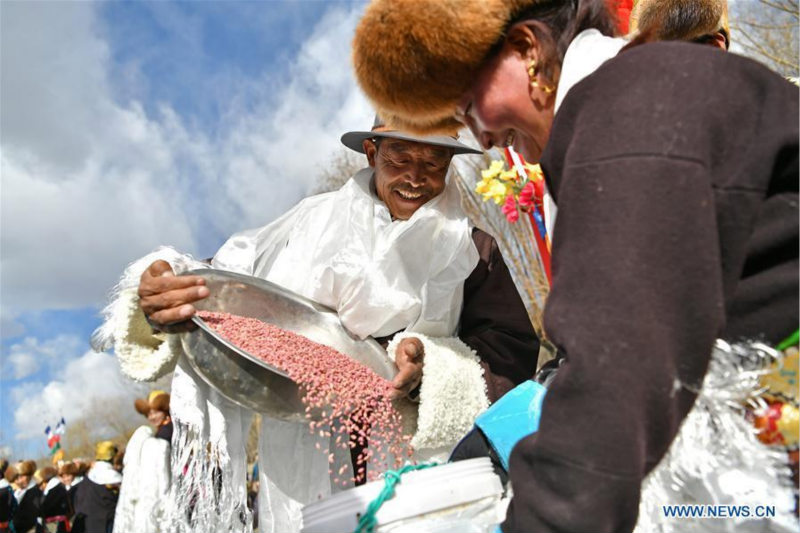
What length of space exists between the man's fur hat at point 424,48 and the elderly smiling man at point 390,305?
3.21 ft

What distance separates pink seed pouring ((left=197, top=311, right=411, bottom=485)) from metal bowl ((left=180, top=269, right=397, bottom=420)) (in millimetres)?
38

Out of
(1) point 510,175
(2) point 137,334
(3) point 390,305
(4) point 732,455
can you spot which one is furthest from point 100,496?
(4) point 732,455

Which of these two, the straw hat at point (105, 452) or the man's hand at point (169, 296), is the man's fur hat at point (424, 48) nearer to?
the man's hand at point (169, 296)

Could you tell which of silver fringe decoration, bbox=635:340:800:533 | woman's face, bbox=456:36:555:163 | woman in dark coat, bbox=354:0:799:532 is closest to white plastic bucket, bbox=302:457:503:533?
woman in dark coat, bbox=354:0:799:532

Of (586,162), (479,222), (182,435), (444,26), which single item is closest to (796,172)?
(586,162)

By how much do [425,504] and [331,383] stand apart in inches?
33.9

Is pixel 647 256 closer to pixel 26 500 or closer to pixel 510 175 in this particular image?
pixel 510 175

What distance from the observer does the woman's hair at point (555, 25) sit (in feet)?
3.70

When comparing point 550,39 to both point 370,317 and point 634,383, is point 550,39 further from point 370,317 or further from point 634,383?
point 370,317

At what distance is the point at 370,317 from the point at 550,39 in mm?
1221

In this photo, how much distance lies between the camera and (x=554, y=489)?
82 centimetres

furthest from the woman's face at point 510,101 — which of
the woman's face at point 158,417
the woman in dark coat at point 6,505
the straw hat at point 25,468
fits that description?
the straw hat at point 25,468

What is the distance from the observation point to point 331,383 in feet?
6.05

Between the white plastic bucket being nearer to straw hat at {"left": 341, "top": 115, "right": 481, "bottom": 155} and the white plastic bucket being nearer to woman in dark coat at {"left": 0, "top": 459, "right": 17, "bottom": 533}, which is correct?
straw hat at {"left": 341, "top": 115, "right": 481, "bottom": 155}
